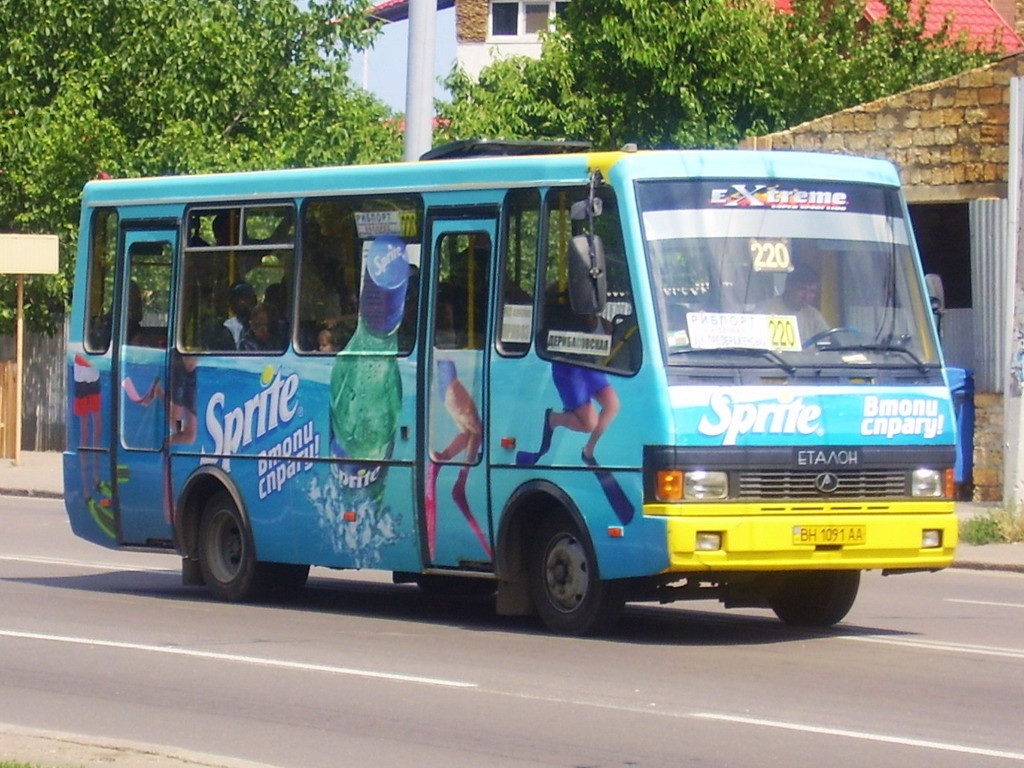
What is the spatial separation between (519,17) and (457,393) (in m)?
45.4

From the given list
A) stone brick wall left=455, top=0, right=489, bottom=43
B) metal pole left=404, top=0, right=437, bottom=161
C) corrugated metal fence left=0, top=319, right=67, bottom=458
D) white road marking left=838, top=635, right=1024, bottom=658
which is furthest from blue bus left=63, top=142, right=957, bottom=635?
stone brick wall left=455, top=0, right=489, bottom=43

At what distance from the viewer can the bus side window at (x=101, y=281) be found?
1568cm

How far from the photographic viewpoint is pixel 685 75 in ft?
114

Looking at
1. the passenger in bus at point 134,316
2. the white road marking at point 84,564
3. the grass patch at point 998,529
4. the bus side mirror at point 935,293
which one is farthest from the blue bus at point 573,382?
the grass patch at point 998,529

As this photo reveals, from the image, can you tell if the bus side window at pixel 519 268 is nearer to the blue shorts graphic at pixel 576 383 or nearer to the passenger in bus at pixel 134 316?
the blue shorts graphic at pixel 576 383

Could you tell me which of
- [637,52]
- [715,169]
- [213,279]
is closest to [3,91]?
[637,52]

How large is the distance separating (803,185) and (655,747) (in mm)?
4555

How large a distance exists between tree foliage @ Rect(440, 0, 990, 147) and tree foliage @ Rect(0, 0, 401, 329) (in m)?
2.98

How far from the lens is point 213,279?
1488 cm

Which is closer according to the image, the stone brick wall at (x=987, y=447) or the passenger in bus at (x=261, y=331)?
the passenger in bus at (x=261, y=331)

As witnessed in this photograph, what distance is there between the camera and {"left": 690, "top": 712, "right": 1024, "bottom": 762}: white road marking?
835 cm

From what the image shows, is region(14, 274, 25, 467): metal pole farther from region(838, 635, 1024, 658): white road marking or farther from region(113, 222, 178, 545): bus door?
region(838, 635, 1024, 658): white road marking

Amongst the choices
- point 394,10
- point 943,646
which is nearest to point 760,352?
point 943,646

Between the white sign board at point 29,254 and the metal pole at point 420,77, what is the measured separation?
11281mm
